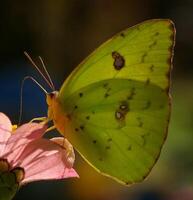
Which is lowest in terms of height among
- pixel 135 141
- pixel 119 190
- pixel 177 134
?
pixel 119 190

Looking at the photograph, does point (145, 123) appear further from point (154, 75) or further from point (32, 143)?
point (32, 143)

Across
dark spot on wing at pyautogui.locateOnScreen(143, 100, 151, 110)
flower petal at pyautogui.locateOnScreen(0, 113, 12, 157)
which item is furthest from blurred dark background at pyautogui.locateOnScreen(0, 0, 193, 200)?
flower petal at pyautogui.locateOnScreen(0, 113, 12, 157)

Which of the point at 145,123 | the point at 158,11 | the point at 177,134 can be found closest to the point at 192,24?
the point at 158,11

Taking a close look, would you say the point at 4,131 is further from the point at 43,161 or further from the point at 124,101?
the point at 124,101

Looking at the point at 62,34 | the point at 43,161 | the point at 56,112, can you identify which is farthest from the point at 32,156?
the point at 62,34

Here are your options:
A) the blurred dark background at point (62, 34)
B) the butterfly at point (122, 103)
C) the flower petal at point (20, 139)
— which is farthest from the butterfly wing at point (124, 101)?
the blurred dark background at point (62, 34)

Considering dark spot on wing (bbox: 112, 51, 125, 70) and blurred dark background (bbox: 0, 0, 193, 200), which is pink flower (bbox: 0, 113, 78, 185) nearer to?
dark spot on wing (bbox: 112, 51, 125, 70)

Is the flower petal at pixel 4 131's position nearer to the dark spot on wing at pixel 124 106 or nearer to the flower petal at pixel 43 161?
the flower petal at pixel 43 161
